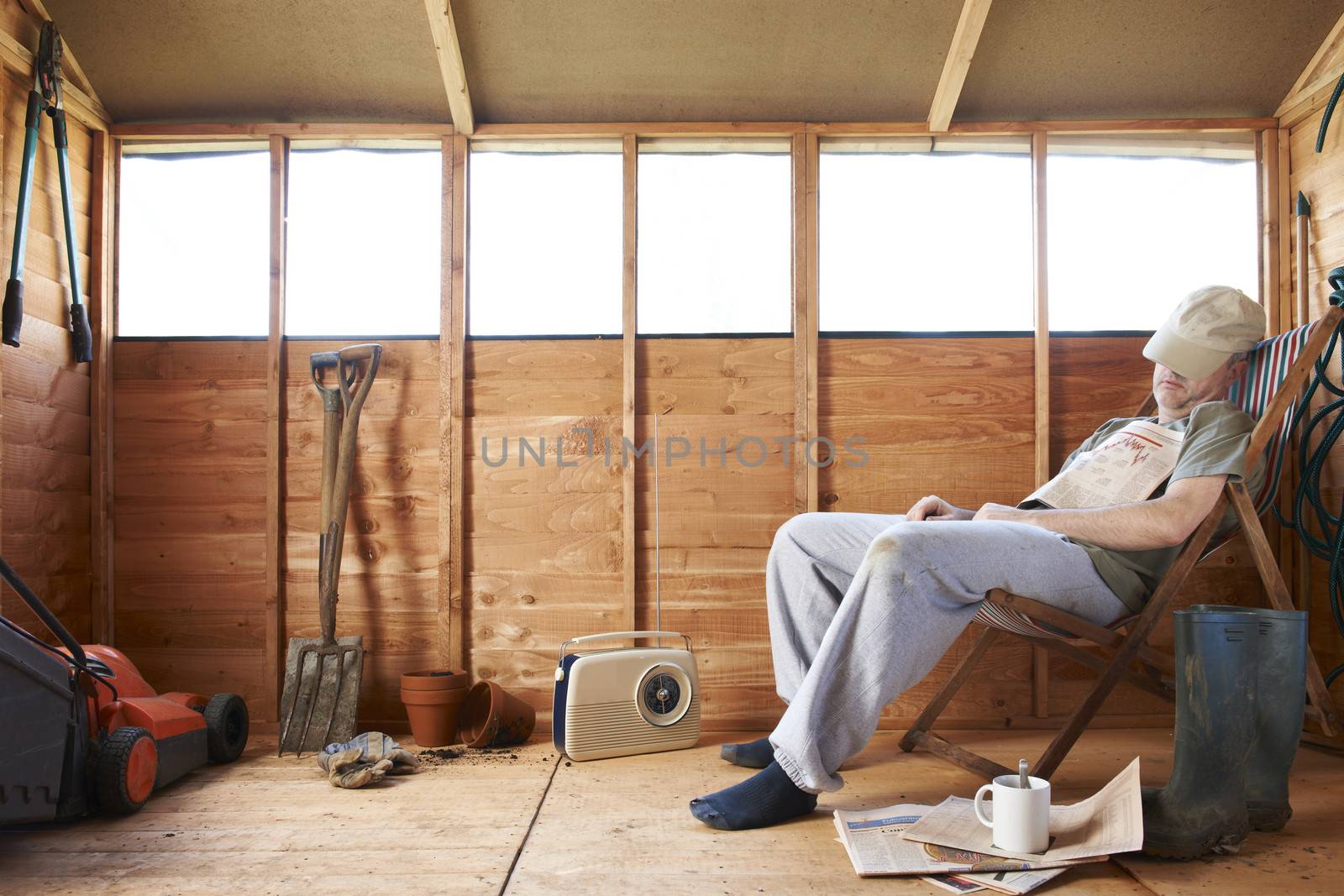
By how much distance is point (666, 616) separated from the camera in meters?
2.87

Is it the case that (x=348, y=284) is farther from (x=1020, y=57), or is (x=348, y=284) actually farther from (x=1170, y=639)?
(x=1170, y=639)

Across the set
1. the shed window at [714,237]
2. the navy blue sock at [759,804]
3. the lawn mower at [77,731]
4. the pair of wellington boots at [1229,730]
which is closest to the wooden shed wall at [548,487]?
the shed window at [714,237]

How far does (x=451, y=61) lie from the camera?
272 centimetres

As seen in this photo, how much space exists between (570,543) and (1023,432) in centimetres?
144

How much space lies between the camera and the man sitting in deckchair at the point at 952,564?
1797 mm

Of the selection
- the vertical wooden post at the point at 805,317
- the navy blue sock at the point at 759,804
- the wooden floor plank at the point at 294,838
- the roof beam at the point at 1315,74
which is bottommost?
the wooden floor plank at the point at 294,838

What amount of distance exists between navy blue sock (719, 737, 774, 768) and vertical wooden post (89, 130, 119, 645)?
1.92 metres

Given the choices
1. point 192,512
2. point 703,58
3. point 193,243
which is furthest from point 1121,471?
point 193,243

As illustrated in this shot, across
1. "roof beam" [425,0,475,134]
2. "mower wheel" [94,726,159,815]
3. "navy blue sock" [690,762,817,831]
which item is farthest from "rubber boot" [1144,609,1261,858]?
"roof beam" [425,0,475,134]

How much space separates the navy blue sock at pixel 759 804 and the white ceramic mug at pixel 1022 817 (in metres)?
0.39

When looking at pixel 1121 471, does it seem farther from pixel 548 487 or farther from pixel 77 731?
pixel 77 731

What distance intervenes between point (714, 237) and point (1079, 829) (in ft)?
6.49

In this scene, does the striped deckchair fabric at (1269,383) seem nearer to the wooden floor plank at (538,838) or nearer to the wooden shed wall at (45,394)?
the wooden floor plank at (538,838)

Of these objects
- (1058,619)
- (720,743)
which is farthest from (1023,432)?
(720,743)
